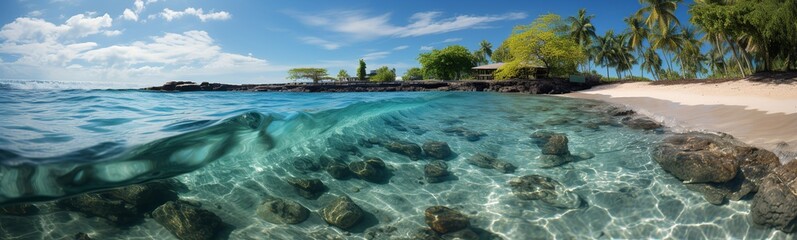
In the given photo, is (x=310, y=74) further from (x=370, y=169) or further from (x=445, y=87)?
(x=370, y=169)

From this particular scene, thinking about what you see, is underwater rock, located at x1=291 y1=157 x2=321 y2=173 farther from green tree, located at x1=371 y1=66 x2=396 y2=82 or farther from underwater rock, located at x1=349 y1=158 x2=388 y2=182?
green tree, located at x1=371 y1=66 x2=396 y2=82

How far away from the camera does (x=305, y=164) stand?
7219mm

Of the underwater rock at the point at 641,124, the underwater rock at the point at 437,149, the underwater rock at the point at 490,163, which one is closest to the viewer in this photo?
the underwater rock at the point at 490,163

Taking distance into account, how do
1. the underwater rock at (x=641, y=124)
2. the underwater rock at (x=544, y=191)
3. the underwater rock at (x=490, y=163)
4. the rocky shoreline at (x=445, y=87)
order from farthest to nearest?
the rocky shoreline at (x=445, y=87) → the underwater rock at (x=641, y=124) → the underwater rock at (x=490, y=163) → the underwater rock at (x=544, y=191)

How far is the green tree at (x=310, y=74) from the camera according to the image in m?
80.5

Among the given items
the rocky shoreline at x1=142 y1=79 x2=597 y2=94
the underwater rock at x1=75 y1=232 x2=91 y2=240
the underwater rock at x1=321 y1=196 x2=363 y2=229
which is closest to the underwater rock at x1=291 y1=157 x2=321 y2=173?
the underwater rock at x1=321 y1=196 x2=363 y2=229

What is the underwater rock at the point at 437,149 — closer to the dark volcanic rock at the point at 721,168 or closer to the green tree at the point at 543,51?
the dark volcanic rock at the point at 721,168

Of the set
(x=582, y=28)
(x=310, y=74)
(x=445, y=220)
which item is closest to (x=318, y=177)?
(x=445, y=220)

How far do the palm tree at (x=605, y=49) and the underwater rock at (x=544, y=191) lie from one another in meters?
54.3

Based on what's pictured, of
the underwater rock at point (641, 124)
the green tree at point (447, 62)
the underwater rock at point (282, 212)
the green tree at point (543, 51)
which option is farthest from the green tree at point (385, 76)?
the underwater rock at point (282, 212)

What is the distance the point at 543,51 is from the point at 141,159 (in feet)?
140

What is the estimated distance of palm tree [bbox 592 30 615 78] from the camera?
51.4 m

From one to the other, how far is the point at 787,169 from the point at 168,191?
31.7ft

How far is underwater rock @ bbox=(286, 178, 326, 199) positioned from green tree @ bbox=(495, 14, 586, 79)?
40581 mm
